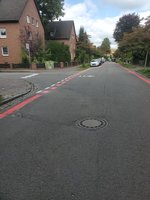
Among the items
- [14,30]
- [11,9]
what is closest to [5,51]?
[14,30]

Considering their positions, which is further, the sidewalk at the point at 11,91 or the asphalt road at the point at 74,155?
the sidewalk at the point at 11,91

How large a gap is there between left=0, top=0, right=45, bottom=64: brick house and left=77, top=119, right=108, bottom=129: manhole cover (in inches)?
1181

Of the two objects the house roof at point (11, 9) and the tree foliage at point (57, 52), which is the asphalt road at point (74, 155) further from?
the tree foliage at point (57, 52)

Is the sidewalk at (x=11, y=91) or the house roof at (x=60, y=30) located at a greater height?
the house roof at (x=60, y=30)

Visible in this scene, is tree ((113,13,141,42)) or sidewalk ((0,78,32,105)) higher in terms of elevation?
tree ((113,13,141,42))

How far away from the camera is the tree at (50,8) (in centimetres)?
4619

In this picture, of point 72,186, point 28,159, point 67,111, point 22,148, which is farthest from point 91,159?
point 67,111

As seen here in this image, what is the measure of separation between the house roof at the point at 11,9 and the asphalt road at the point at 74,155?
30856 millimetres

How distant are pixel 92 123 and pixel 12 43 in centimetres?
3208

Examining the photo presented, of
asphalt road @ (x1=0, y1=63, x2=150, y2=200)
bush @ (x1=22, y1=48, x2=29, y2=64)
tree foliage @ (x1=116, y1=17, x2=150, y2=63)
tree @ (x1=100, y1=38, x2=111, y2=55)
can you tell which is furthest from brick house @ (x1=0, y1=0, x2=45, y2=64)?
Answer: tree @ (x1=100, y1=38, x2=111, y2=55)

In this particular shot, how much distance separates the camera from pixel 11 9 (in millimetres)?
35438

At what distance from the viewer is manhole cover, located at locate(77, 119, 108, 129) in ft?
18.7

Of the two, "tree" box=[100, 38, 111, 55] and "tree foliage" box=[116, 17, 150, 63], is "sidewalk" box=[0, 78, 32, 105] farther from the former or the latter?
"tree" box=[100, 38, 111, 55]

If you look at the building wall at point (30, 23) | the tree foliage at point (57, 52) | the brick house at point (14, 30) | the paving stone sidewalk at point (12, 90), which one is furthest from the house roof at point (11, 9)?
the paving stone sidewalk at point (12, 90)
